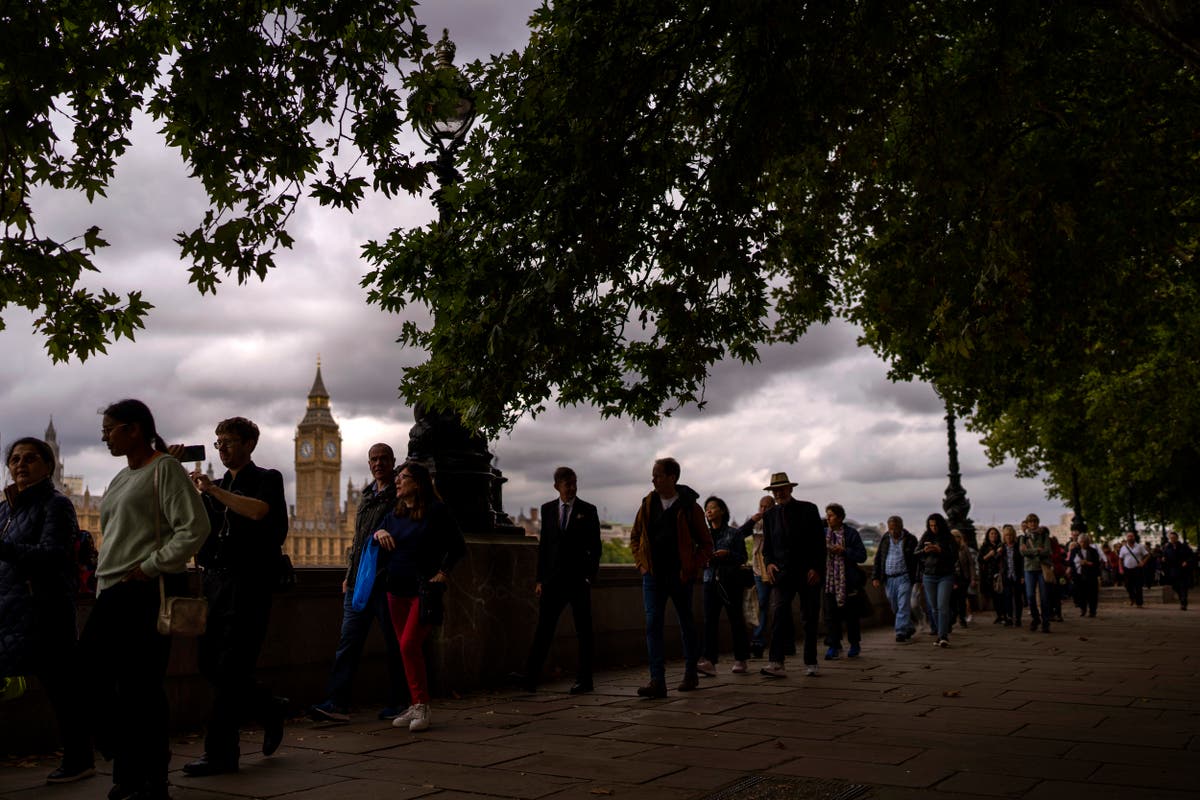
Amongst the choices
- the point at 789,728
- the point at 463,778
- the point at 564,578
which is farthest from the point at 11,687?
the point at 564,578

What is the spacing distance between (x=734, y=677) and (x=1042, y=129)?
8518 mm

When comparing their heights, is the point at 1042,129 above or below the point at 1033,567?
above

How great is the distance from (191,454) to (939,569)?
11.8m

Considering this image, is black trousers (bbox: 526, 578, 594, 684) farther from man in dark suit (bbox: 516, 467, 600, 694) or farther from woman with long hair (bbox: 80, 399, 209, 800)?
woman with long hair (bbox: 80, 399, 209, 800)

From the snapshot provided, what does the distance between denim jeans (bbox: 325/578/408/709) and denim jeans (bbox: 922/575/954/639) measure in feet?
29.0

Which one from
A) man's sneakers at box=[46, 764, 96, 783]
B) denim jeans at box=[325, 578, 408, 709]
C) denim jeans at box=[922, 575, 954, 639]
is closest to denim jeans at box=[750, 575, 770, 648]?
denim jeans at box=[922, 575, 954, 639]

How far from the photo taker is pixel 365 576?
8.13m

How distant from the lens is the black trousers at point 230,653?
600 cm

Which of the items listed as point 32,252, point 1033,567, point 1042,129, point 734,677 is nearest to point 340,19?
point 32,252

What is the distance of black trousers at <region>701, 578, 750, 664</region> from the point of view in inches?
456

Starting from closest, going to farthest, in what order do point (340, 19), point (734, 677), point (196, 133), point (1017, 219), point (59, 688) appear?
1. point (59, 688)
2. point (340, 19)
3. point (196, 133)
4. point (1017, 219)
5. point (734, 677)

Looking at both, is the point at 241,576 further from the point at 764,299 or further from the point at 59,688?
the point at 764,299

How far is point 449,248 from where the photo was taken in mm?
8680

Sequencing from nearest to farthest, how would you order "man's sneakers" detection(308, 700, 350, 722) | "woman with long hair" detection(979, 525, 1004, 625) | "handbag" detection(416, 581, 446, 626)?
"handbag" detection(416, 581, 446, 626) < "man's sneakers" detection(308, 700, 350, 722) < "woman with long hair" detection(979, 525, 1004, 625)
